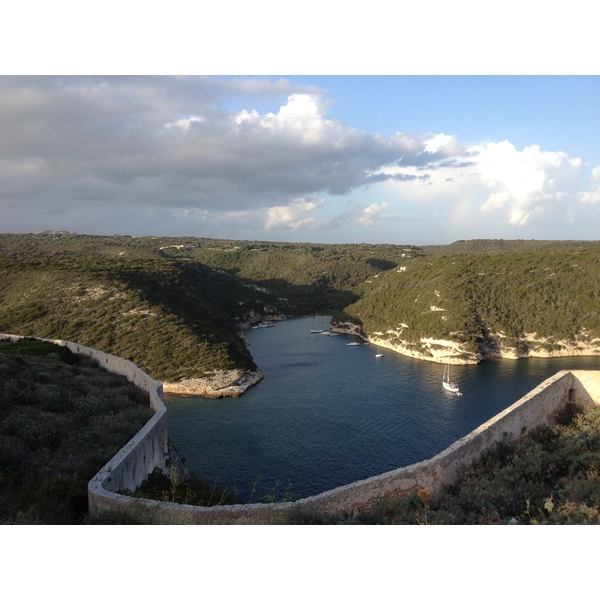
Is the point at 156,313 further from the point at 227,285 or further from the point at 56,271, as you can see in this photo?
the point at 227,285

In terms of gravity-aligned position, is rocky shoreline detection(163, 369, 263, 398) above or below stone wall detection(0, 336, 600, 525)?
below

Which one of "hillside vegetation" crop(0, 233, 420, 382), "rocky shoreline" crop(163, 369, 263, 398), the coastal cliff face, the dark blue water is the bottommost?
the dark blue water

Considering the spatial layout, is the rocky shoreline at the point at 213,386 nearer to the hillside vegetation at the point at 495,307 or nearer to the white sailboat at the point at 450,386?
the white sailboat at the point at 450,386

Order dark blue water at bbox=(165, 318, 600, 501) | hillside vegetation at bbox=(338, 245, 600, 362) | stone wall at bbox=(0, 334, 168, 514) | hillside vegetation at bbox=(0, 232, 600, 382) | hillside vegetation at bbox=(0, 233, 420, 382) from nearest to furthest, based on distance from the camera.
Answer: stone wall at bbox=(0, 334, 168, 514) < dark blue water at bbox=(165, 318, 600, 501) < hillside vegetation at bbox=(0, 233, 420, 382) < hillside vegetation at bbox=(0, 232, 600, 382) < hillside vegetation at bbox=(338, 245, 600, 362)

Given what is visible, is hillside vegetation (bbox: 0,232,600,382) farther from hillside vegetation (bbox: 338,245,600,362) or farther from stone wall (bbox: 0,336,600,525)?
stone wall (bbox: 0,336,600,525)

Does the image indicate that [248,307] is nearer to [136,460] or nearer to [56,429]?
[56,429]

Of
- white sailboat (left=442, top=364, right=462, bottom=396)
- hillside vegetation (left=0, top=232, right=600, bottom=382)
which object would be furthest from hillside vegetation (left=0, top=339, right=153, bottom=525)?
white sailboat (left=442, top=364, right=462, bottom=396)

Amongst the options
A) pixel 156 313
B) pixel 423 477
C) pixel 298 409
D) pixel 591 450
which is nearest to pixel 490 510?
pixel 423 477
